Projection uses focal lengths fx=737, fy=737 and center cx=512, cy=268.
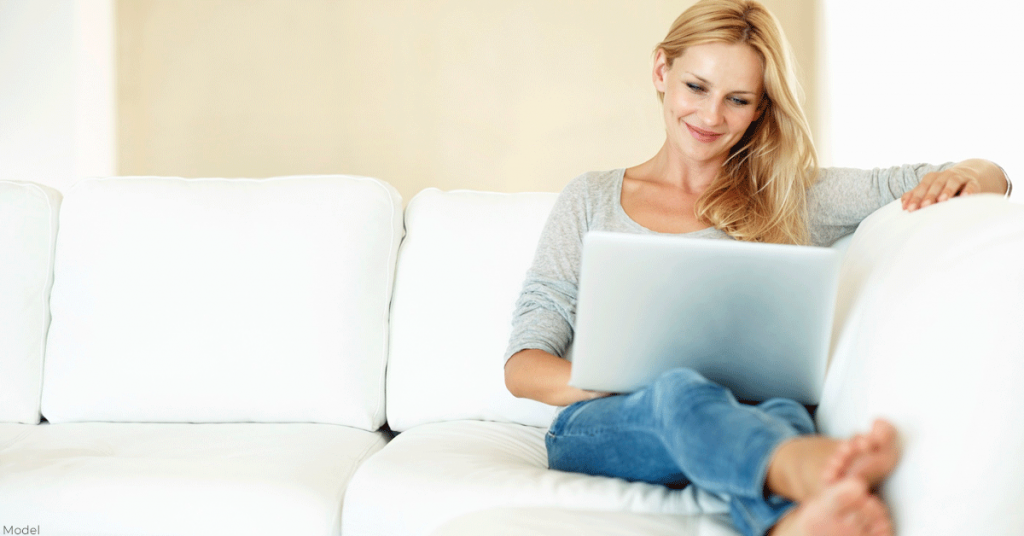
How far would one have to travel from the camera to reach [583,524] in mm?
896

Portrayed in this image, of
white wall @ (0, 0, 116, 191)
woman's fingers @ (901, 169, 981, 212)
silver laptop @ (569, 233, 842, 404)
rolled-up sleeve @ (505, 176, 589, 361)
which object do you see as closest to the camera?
silver laptop @ (569, 233, 842, 404)

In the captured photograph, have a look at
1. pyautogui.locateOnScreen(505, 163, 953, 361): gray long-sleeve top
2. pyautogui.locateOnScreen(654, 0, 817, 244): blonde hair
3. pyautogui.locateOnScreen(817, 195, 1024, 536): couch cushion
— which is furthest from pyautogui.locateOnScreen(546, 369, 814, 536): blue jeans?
pyautogui.locateOnScreen(654, 0, 817, 244): blonde hair

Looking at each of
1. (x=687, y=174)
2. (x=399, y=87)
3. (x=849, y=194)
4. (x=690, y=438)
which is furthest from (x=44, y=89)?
(x=690, y=438)

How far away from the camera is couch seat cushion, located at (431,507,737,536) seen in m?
0.88

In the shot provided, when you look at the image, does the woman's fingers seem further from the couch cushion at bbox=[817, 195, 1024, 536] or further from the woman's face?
the woman's face

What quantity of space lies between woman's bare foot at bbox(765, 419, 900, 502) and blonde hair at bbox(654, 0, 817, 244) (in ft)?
2.16

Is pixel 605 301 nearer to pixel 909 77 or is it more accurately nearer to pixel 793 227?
pixel 793 227

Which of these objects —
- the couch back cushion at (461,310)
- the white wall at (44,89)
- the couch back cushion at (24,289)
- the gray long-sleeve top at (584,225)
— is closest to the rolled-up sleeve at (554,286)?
the gray long-sleeve top at (584,225)

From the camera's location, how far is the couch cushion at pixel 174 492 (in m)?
1.13

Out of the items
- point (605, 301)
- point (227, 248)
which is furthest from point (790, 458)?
point (227, 248)

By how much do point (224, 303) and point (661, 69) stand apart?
1037mm

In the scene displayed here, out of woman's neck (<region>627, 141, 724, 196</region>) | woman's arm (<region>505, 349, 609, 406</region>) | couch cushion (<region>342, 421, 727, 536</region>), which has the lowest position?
couch cushion (<region>342, 421, 727, 536</region>)

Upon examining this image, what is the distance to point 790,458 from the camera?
695 millimetres

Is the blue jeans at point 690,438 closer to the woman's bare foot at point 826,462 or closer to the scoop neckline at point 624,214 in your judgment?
the woman's bare foot at point 826,462
